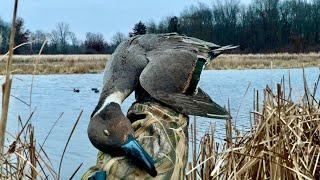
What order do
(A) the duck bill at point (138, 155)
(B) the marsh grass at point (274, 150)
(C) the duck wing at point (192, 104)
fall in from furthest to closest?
(B) the marsh grass at point (274, 150), (C) the duck wing at point (192, 104), (A) the duck bill at point (138, 155)

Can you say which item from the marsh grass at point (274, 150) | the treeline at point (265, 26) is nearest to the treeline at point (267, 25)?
the treeline at point (265, 26)

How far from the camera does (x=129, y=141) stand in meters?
1.49

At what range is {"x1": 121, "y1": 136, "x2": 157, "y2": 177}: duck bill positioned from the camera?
1479 millimetres

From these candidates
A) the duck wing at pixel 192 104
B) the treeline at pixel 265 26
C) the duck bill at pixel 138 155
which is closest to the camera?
the duck bill at pixel 138 155

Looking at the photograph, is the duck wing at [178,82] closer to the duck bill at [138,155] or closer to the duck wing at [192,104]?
the duck wing at [192,104]

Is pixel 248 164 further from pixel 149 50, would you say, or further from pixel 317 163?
pixel 149 50

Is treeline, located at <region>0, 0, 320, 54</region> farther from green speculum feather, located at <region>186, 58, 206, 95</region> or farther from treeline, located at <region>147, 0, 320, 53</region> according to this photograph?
green speculum feather, located at <region>186, 58, 206, 95</region>

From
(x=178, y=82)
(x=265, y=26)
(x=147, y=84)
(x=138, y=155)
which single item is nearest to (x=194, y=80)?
(x=178, y=82)

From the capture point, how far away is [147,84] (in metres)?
1.62

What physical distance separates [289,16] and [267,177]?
41.2 metres

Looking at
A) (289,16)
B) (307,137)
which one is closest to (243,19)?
(289,16)

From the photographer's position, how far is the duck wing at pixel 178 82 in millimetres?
1621

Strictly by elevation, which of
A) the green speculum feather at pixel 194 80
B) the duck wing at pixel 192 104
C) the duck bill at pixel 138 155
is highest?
the green speculum feather at pixel 194 80

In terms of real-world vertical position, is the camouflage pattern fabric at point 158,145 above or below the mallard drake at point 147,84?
below
